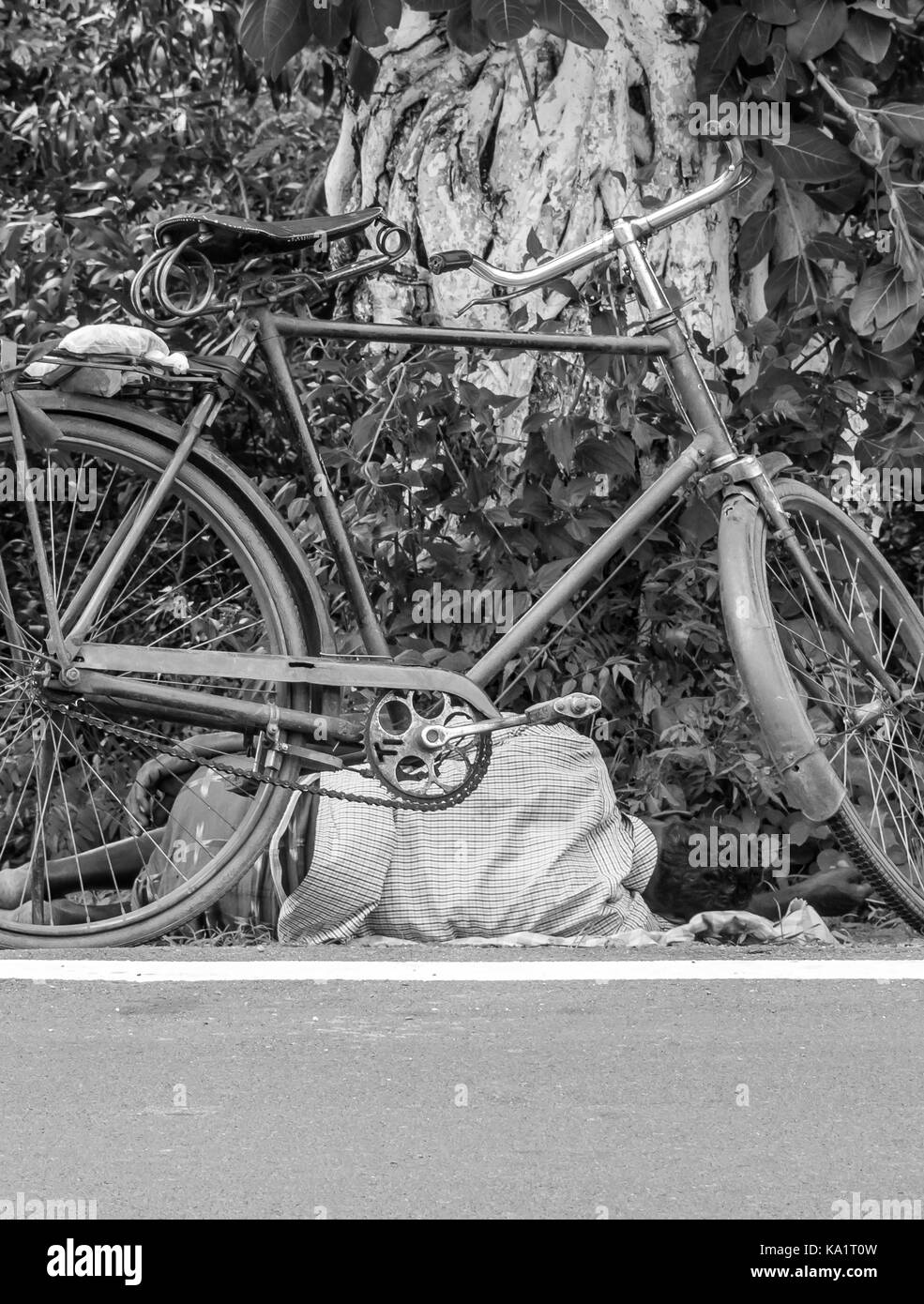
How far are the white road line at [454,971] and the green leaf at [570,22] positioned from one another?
226 cm

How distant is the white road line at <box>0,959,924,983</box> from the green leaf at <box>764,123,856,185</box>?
2226 mm

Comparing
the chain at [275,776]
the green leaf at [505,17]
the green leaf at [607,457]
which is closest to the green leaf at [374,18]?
the green leaf at [505,17]

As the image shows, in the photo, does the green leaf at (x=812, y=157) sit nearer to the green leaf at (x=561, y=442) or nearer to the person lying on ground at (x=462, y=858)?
the green leaf at (x=561, y=442)

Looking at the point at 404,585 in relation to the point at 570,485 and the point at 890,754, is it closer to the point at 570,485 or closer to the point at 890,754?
the point at 570,485

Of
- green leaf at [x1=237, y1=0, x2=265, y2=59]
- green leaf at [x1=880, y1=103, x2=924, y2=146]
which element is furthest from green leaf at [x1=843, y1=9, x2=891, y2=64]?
green leaf at [x1=237, y1=0, x2=265, y2=59]

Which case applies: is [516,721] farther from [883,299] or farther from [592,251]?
[883,299]

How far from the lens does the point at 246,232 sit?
347 centimetres

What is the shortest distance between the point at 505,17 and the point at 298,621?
1.63 meters

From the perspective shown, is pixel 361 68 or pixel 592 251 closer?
pixel 592 251

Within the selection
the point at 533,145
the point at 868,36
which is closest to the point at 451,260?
the point at 533,145

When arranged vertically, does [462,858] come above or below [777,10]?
below

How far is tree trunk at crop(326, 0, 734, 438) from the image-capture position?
4.71 metres

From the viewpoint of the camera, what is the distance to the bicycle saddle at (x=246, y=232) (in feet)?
11.4

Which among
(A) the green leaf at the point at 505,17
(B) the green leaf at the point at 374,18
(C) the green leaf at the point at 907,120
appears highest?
(B) the green leaf at the point at 374,18
